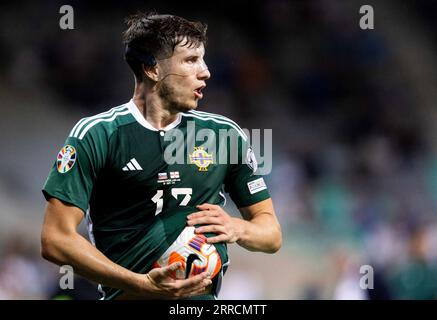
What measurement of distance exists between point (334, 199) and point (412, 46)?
2289mm

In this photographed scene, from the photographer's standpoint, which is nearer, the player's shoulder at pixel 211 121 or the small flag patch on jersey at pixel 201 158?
the small flag patch on jersey at pixel 201 158

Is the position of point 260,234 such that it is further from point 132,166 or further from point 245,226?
point 132,166

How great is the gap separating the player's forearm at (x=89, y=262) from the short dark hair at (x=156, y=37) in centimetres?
112

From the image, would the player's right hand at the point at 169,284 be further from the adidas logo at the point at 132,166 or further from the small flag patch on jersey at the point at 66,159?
the small flag patch on jersey at the point at 66,159

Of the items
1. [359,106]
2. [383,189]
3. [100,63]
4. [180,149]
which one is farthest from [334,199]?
[180,149]

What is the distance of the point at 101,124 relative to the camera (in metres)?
4.14

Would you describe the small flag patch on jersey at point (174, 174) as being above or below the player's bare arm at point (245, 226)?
above

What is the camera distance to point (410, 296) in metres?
7.80

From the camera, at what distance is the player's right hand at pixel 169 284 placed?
12.6ft

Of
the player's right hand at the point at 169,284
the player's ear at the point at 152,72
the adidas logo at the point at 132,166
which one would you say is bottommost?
the player's right hand at the point at 169,284

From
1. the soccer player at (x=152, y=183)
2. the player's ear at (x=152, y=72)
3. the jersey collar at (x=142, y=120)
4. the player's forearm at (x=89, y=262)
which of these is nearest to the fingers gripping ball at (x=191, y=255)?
the soccer player at (x=152, y=183)

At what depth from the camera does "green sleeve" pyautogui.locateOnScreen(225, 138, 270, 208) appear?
14.6 feet

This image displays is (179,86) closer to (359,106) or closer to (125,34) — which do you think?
(125,34)

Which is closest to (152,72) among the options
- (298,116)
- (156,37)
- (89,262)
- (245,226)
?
(156,37)
